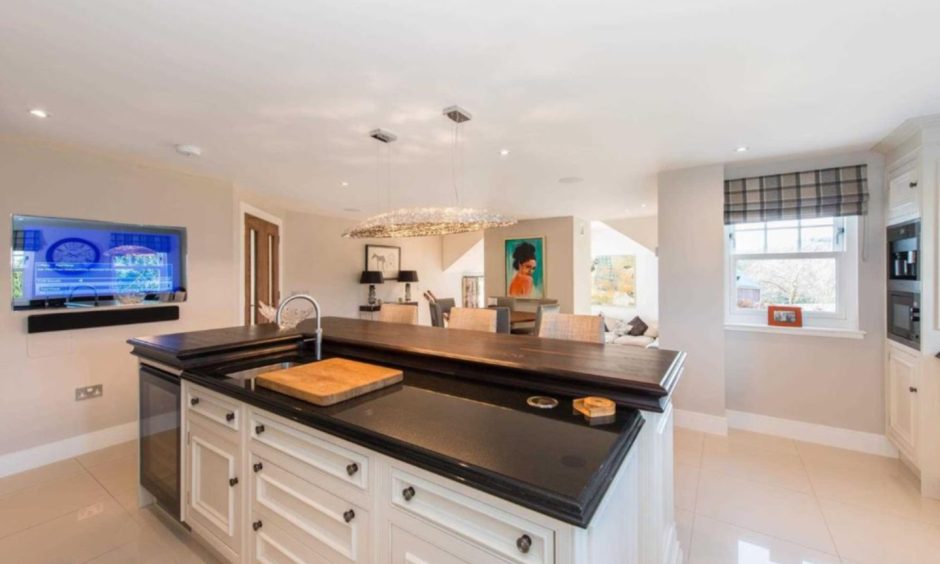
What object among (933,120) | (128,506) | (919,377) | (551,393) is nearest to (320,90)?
(551,393)

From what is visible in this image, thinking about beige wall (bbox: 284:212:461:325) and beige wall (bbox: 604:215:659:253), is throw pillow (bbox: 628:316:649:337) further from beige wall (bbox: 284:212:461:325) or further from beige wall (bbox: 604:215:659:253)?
beige wall (bbox: 284:212:461:325)

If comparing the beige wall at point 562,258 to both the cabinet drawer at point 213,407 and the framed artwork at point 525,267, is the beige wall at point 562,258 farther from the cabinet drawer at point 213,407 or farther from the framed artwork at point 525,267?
the cabinet drawer at point 213,407

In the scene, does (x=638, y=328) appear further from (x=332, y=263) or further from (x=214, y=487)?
(x=214, y=487)

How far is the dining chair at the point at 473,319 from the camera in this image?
302cm

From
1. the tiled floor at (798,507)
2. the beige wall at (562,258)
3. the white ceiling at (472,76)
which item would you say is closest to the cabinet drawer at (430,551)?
the tiled floor at (798,507)

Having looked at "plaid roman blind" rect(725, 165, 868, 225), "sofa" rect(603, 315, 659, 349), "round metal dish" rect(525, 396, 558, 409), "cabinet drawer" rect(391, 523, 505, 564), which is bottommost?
"sofa" rect(603, 315, 659, 349)

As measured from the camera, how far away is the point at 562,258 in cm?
641

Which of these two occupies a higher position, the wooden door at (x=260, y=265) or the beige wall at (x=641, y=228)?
the beige wall at (x=641, y=228)

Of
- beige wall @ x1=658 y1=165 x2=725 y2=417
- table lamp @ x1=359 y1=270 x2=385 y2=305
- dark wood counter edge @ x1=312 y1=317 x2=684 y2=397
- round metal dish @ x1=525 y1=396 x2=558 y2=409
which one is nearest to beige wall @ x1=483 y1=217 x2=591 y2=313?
table lamp @ x1=359 y1=270 x2=385 y2=305

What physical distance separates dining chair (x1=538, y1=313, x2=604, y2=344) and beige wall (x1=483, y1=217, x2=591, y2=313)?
12.1 feet

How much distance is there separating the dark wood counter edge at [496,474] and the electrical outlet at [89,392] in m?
2.82

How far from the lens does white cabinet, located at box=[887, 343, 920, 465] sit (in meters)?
2.53

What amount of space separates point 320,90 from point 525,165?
73.9 inches

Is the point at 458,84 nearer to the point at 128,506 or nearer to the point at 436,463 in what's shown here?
the point at 436,463
